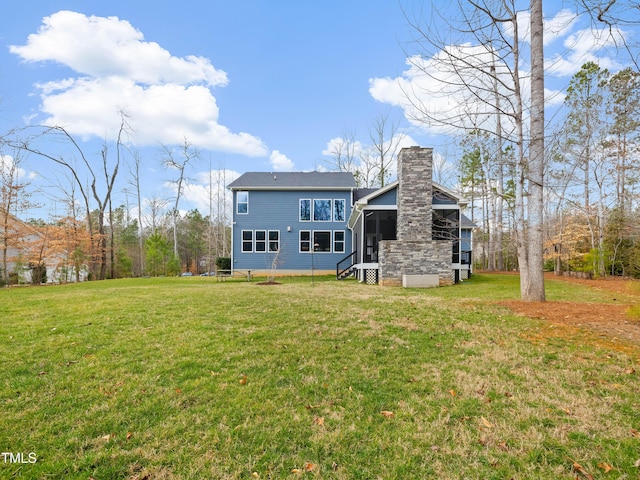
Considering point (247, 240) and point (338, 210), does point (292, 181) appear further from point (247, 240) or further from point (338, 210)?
point (247, 240)

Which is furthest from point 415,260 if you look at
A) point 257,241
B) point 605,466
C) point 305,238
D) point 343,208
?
point 605,466

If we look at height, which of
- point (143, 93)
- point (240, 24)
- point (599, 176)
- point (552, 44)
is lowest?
point (599, 176)

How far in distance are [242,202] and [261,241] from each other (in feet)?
9.14

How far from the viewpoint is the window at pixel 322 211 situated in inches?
787

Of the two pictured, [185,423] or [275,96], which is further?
[275,96]

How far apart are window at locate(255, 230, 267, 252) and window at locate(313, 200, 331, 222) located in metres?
3.39

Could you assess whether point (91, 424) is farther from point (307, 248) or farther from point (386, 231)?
point (307, 248)

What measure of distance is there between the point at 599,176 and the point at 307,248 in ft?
51.3

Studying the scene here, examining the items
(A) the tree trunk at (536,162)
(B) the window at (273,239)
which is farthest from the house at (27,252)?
(A) the tree trunk at (536,162)

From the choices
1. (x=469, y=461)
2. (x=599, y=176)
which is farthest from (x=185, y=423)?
(x=599, y=176)

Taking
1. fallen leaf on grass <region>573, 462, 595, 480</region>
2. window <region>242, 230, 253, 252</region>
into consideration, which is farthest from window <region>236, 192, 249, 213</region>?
fallen leaf on grass <region>573, 462, 595, 480</region>

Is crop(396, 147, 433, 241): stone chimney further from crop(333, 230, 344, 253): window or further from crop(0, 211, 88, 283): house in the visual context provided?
crop(0, 211, 88, 283): house

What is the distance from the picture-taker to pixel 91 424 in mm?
2584

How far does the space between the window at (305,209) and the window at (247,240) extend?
11.4 feet
